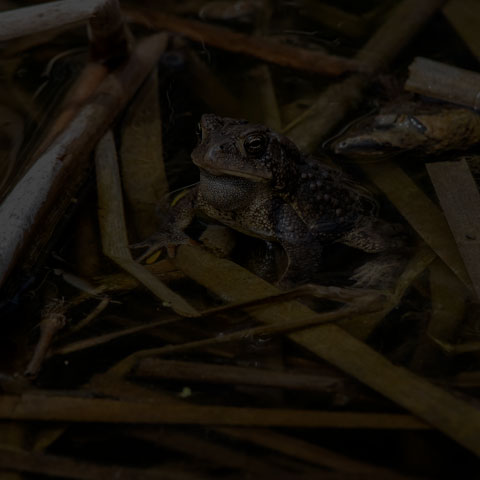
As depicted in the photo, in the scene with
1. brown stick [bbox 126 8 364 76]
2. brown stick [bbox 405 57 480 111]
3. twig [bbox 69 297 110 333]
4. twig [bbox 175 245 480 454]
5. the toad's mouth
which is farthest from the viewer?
brown stick [bbox 126 8 364 76]

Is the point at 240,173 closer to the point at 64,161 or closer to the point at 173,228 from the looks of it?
the point at 173,228

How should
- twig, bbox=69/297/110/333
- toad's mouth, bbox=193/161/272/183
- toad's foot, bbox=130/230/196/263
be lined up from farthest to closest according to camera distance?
toad's foot, bbox=130/230/196/263, toad's mouth, bbox=193/161/272/183, twig, bbox=69/297/110/333

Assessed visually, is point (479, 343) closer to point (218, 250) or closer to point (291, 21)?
point (218, 250)

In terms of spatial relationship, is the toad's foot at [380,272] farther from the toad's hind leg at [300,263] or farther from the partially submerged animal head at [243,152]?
the partially submerged animal head at [243,152]

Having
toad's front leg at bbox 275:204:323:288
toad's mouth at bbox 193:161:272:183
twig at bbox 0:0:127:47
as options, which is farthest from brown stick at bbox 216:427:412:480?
twig at bbox 0:0:127:47

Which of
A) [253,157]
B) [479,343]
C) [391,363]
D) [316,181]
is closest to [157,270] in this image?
[253,157]

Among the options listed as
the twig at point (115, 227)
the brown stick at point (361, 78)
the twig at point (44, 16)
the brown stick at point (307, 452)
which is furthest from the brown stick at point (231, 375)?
the twig at point (44, 16)

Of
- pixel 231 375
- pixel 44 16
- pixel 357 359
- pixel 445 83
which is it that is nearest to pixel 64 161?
pixel 44 16

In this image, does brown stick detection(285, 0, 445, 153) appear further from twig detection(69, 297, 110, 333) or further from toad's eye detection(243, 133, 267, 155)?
twig detection(69, 297, 110, 333)
